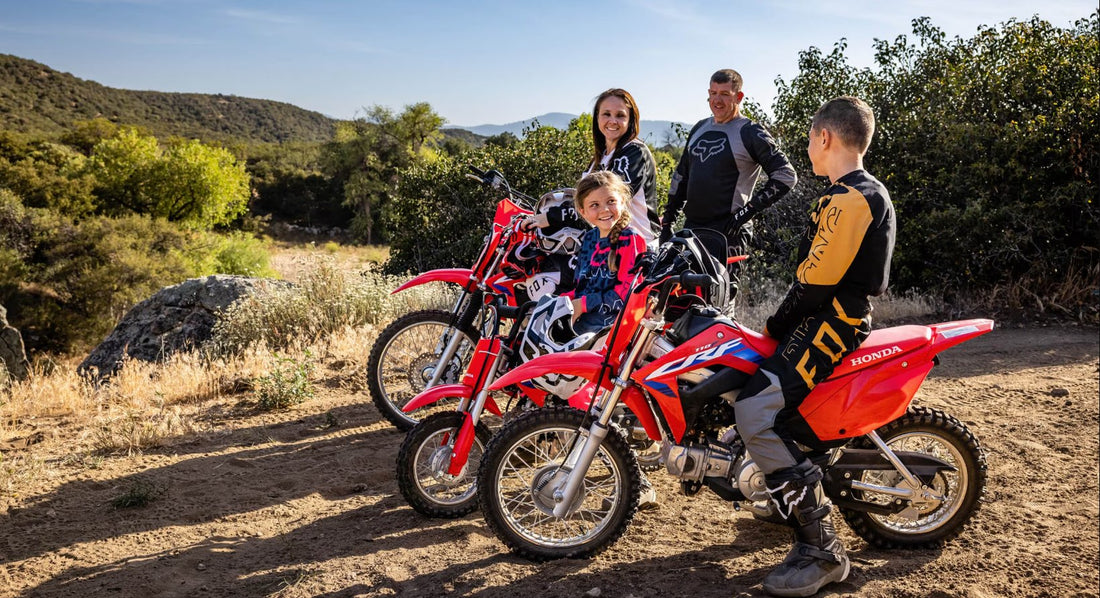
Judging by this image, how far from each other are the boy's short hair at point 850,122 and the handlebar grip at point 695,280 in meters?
0.80

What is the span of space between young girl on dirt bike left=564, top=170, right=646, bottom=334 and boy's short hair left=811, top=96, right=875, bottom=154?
1.22m

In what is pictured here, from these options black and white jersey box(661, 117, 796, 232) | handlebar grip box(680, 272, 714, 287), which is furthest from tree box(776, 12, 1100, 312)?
handlebar grip box(680, 272, 714, 287)

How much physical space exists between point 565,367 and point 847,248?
1246 mm

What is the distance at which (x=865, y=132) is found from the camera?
9.94 ft

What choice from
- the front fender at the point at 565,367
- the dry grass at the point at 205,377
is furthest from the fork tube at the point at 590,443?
the dry grass at the point at 205,377

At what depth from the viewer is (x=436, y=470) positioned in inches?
148

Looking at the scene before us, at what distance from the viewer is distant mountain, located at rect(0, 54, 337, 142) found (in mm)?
59184

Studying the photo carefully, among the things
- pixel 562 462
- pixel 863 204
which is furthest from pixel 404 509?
pixel 863 204

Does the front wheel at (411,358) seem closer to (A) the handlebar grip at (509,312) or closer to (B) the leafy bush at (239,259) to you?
(A) the handlebar grip at (509,312)

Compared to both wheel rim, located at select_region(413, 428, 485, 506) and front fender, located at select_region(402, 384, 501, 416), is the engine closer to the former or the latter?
wheel rim, located at select_region(413, 428, 485, 506)

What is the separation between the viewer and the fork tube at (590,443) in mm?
3186

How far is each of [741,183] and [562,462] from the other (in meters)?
2.41

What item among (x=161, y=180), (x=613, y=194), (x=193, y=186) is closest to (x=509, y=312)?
(x=613, y=194)

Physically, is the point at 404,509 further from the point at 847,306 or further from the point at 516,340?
the point at 847,306
